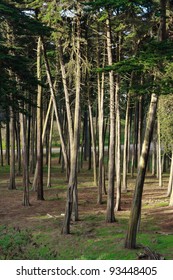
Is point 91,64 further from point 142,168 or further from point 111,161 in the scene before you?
point 142,168

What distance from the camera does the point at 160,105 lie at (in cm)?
2227

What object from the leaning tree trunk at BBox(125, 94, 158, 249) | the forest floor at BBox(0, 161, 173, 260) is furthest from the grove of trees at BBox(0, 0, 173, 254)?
the forest floor at BBox(0, 161, 173, 260)

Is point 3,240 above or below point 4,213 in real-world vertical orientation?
above

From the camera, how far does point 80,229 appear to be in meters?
17.0

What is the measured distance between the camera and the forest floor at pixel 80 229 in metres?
13.4

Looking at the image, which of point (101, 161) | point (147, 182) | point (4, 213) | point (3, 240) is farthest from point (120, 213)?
point (147, 182)

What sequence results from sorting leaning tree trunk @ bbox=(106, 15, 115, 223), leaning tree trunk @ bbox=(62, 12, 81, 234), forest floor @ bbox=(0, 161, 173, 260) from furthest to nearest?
leaning tree trunk @ bbox=(106, 15, 115, 223)
leaning tree trunk @ bbox=(62, 12, 81, 234)
forest floor @ bbox=(0, 161, 173, 260)

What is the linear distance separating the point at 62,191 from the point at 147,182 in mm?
7459

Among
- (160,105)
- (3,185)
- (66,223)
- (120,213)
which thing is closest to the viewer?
(66,223)

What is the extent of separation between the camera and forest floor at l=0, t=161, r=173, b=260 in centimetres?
1342

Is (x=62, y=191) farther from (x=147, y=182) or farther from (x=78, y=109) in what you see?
(x=78, y=109)

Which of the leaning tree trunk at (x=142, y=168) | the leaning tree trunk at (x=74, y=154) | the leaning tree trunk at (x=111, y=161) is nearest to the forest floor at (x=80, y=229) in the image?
the leaning tree trunk at (x=111, y=161)

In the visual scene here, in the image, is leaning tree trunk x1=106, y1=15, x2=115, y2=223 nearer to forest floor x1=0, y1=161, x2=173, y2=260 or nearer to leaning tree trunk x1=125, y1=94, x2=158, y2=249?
forest floor x1=0, y1=161, x2=173, y2=260
